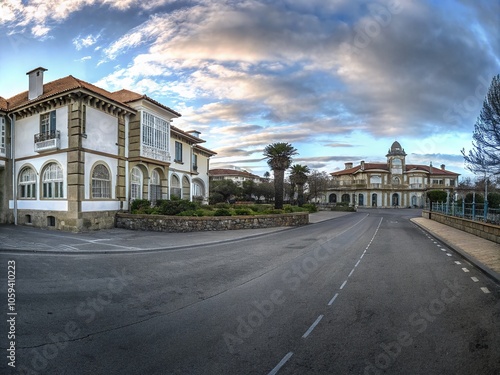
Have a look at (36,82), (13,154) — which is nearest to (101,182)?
(13,154)

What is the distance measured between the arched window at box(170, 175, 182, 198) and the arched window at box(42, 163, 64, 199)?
396 inches

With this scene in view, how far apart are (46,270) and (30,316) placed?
386 cm

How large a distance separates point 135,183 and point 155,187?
221 cm

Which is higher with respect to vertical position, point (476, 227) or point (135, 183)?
point (135, 183)

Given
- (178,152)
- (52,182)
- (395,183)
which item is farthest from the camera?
(395,183)

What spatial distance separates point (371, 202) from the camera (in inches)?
3265

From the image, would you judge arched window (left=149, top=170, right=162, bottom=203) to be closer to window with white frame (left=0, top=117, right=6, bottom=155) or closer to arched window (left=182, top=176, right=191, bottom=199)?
arched window (left=182, top=176, right=191, bottom=199)

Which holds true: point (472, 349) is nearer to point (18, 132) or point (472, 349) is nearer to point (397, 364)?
point (397, 364)

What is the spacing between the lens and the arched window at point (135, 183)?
22250 millimetres

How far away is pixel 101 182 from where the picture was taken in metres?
19.7

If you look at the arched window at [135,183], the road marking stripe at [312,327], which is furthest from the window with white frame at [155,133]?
the road marking stripe at [312,327]

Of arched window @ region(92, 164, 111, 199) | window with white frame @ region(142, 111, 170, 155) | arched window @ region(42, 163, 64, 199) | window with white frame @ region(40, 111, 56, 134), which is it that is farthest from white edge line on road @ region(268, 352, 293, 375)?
window with white frame @ region(40, 111, 56, 134)

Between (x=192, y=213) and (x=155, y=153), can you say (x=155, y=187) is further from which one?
(x=192, y=213)

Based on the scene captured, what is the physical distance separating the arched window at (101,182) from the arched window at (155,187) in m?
4.10
